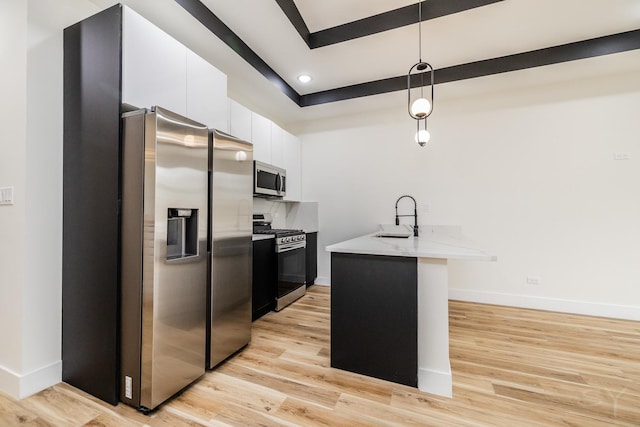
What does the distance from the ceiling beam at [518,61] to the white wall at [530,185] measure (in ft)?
0.85

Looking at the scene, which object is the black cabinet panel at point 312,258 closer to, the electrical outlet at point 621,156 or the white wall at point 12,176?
the white wall at point 12,176

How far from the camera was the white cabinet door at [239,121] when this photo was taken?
286cm

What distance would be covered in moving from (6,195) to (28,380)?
1.17 metres

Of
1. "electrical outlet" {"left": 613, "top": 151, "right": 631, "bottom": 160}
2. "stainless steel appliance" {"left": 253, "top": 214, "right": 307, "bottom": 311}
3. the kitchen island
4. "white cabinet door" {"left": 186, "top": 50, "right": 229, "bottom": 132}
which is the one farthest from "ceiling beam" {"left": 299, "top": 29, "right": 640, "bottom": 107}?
the kitchen island

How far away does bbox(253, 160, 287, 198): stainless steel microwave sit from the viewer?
3.23 meters

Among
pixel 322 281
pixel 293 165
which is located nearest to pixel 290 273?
pixel 322 281

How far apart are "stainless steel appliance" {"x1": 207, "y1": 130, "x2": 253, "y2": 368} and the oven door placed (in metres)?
0.93

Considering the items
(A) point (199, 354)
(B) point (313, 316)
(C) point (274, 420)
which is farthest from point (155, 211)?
(B) point (313, 316)

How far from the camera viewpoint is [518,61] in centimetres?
290

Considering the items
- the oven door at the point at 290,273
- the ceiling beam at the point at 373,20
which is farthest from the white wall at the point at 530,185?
the ceiling beam at the point at 373,20

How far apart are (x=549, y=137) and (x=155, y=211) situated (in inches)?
169

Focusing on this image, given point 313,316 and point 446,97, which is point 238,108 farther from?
point 446,97

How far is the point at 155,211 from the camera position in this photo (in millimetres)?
1521

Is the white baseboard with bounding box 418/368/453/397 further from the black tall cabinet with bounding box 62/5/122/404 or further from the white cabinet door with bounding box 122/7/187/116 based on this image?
the white cabinet door with bounding box 122/7/187/116
